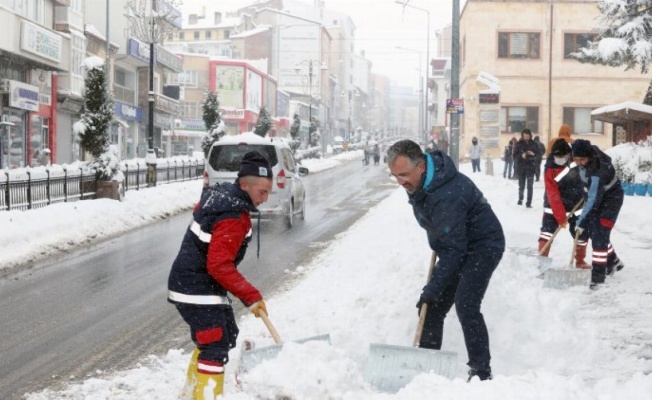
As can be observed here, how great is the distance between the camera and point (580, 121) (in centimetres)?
4788

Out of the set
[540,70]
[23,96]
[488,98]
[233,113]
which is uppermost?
[540,70]

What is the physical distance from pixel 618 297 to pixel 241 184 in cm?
552

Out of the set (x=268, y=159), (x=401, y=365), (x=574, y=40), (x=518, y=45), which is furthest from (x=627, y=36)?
(x=574, y=40)

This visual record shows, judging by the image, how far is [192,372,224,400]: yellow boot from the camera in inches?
181

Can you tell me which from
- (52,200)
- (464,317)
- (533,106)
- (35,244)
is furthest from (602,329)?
(533,106)

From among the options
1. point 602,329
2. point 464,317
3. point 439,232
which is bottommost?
point 602,329

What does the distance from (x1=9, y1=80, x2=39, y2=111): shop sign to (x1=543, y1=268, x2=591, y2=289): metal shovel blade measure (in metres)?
26.1

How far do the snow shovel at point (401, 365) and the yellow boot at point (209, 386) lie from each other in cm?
96

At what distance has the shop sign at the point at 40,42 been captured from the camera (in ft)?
97.5

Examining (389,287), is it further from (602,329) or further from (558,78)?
(558,78)

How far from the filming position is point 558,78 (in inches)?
1876

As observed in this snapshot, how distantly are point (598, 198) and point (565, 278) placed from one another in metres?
0.97

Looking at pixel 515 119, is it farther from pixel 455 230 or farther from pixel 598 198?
pixel 455 230

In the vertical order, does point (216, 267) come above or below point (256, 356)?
above
